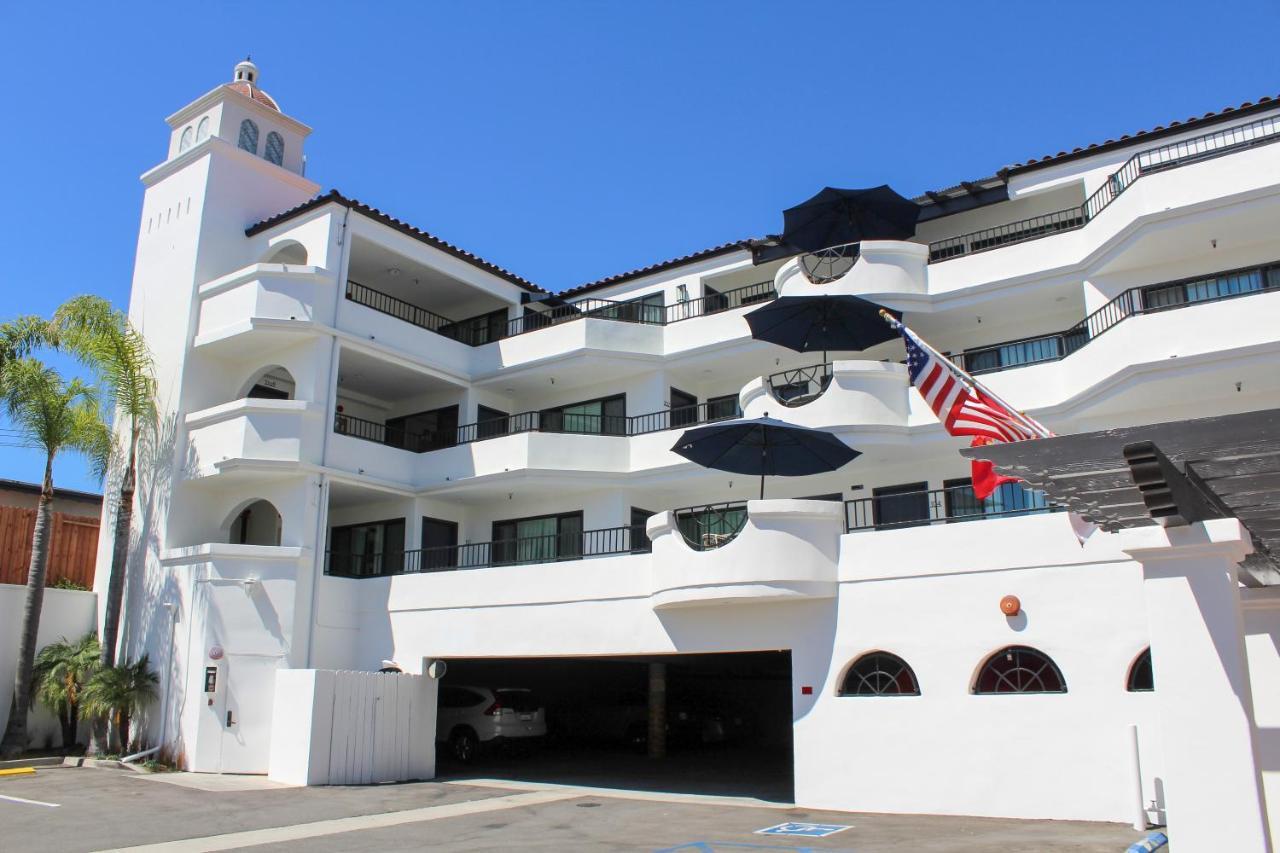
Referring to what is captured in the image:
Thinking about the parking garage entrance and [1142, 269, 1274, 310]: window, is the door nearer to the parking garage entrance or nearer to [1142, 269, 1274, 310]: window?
the parking garage entrance

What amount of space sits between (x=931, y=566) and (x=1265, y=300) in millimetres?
7716

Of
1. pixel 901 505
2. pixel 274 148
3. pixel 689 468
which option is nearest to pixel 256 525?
pixel 274 148

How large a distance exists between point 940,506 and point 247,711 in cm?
1551

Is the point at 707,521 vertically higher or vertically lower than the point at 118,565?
higher

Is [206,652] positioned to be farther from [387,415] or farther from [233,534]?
[387,415]

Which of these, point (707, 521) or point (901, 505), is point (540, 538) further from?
point (901, 505)

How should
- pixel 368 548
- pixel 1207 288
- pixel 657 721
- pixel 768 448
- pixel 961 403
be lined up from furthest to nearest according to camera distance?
pixel 368 548 → pixel 657 721 → pixel 1207 288 → pixel 768 448 → pixel 961 403

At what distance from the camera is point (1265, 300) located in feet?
60.3

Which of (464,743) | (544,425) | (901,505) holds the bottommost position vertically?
(464,743)

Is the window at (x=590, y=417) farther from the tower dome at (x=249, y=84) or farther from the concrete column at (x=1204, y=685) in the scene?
the concrete column at (x=1204, y=685)

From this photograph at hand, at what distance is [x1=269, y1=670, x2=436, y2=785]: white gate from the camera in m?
20.6

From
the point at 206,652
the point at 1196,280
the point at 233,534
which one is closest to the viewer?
the point at 1196,280

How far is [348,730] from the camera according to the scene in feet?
69.1

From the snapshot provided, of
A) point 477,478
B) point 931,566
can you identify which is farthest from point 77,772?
point 931,566
